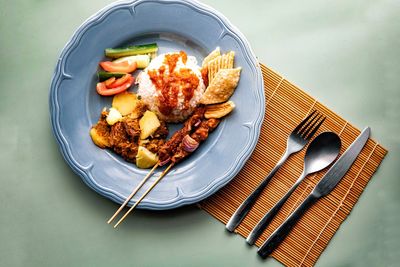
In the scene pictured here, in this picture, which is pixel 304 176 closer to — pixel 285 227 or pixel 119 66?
pixel 285 227

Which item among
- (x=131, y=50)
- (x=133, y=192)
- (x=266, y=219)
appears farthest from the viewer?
(x=131, y=50)

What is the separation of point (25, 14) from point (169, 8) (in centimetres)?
121

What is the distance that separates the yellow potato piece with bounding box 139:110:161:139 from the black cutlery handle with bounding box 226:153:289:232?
0.88 metres

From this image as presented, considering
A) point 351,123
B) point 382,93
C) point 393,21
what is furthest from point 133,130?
point 393,21

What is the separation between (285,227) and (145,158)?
1.17 m

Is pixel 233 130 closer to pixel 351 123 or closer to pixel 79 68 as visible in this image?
pixel 351 123

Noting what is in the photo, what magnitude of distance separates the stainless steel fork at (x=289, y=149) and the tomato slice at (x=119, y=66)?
1325 millimetres

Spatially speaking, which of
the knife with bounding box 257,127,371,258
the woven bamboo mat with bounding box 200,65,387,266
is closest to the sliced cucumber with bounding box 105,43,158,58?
the woven bamboo mat with bounding box 200,65,387,266

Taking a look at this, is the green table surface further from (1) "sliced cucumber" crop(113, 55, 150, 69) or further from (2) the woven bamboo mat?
(1) "sliced cucumber" crop(113, 55, 150, 69)

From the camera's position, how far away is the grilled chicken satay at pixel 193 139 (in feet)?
12.5

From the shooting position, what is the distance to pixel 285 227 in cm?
387

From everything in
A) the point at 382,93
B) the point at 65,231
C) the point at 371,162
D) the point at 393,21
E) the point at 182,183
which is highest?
the point at 393,21

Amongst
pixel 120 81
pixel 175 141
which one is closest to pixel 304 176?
pixel 175 141

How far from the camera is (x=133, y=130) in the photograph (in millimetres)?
3836
